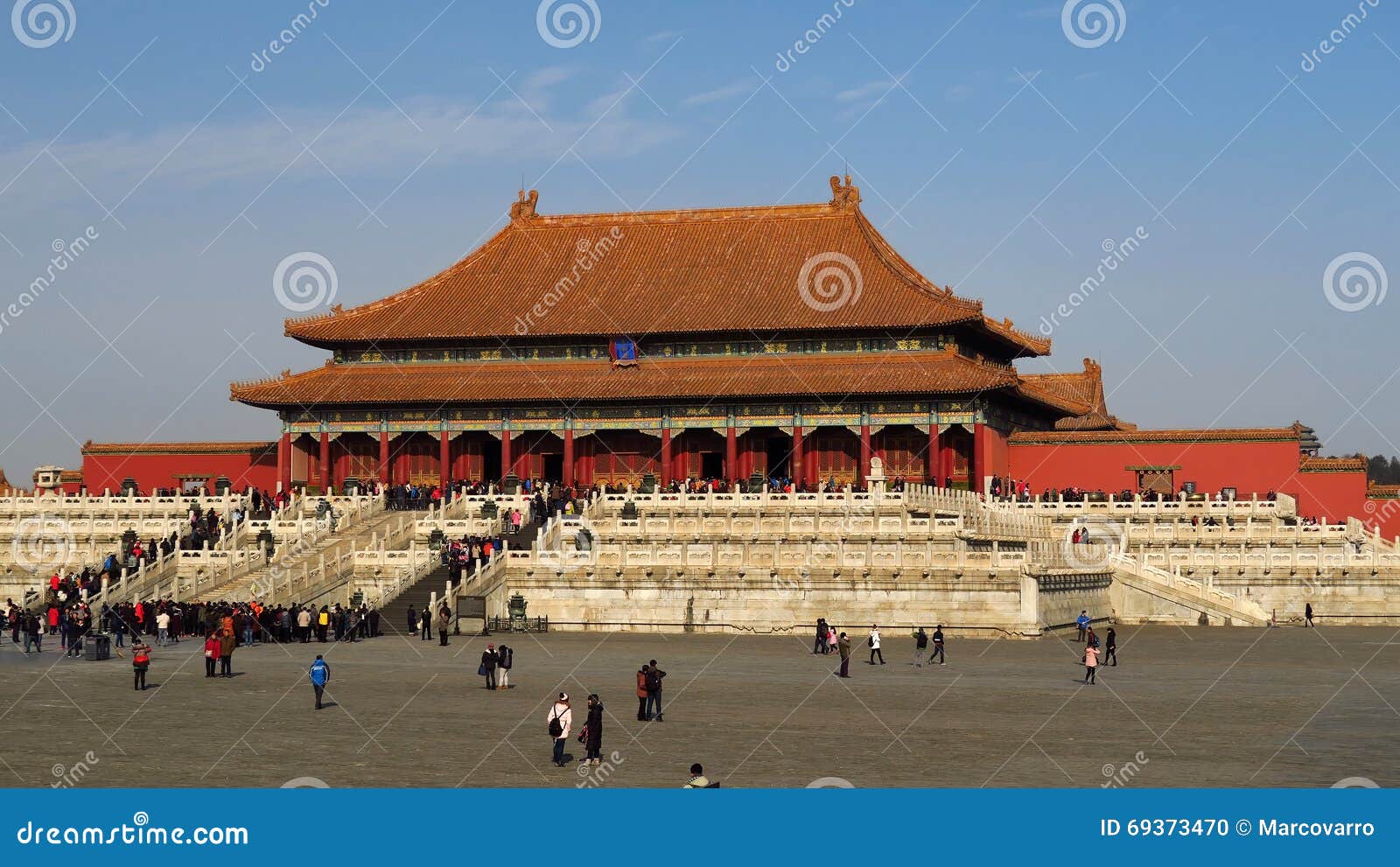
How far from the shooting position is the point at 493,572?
41.5 meters

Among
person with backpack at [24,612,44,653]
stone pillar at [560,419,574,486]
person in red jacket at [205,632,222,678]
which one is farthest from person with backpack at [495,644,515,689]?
stone pillar at [560,419,574,486]

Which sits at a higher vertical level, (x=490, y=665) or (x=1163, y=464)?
(x=1163, y=464)

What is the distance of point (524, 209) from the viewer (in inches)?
2926

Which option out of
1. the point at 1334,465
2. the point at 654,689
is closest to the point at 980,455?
the point at 1334,465

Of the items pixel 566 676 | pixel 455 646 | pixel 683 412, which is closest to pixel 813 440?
pixel 683 412

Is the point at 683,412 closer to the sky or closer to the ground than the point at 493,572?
closer to the sky

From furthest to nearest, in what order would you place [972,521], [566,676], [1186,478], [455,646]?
[1186,478] < [972,521] < [455,646] < [566,676]

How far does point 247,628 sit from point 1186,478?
34.3 meters

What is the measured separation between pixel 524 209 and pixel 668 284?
29.2ft

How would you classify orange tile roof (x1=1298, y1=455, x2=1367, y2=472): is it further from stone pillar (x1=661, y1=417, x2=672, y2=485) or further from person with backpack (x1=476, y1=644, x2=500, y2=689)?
person with backpack (x1=476, y1=644, x2=500, y2=689)

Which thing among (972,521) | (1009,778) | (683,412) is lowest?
(1009,778)

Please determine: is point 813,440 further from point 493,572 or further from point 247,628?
point 247,628

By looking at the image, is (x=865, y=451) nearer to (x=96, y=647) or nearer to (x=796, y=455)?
(x=796, y=455)

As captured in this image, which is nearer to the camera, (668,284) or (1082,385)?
(668,284)
